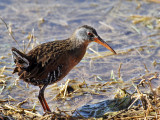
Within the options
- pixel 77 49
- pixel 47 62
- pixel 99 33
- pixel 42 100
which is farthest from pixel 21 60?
pixel 99 33

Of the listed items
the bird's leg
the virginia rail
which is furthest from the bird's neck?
the bird's leg

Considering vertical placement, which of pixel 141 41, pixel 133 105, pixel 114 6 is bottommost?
pixel 133 105

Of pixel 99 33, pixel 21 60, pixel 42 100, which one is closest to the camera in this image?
pixel 21 60

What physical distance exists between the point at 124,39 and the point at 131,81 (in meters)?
1.57

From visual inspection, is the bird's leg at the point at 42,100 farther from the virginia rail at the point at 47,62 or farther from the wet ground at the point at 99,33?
the wet ground at the point at 99,33

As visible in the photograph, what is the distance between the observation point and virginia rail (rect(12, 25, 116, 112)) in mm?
4348

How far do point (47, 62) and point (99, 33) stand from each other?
8.87ft

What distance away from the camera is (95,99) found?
4934mm

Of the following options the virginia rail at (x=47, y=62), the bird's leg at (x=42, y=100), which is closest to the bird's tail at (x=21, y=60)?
the virginia rail at (x=47, y=62)

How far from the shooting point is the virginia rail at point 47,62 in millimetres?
4348

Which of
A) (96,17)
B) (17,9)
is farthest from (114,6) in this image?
(17,9)

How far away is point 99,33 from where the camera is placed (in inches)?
273

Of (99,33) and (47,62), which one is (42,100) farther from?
(99,33)

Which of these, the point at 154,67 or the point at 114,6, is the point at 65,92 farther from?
the point at 114,6
